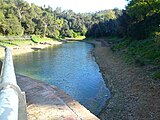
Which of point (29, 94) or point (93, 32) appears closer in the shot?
point (29, 94)

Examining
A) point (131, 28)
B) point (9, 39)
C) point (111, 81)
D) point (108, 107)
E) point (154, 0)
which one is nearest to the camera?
point (108, 107)

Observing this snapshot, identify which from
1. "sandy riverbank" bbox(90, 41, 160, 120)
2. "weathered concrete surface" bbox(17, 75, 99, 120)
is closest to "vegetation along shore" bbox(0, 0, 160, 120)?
"sandy riverbank" bbox(90, 41, 160, 120)

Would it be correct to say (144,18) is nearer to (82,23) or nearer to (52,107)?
(52,107)

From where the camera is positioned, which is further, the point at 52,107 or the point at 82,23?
the point at 82,23

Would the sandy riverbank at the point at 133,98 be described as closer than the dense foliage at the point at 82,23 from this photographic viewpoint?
Yes

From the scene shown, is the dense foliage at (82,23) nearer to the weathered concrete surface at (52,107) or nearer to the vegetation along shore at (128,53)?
the vegetation along shore at (128,53)

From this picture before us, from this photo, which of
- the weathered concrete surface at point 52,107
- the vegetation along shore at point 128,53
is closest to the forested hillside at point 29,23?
the vegetation along shore at point 128,53

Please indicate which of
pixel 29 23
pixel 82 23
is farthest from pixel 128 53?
pixel 82 23

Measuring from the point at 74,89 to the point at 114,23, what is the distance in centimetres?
6915

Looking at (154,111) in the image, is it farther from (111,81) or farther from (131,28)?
(131,28)

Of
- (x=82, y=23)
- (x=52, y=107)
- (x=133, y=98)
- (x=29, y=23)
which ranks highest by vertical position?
(x=29, y=23)

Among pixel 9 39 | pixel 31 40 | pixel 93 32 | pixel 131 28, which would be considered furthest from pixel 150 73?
pixel 93 32

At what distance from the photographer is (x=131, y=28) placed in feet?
140

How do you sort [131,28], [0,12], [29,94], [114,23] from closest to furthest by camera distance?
[29,94], [131,28], [0,12], [114,23]
